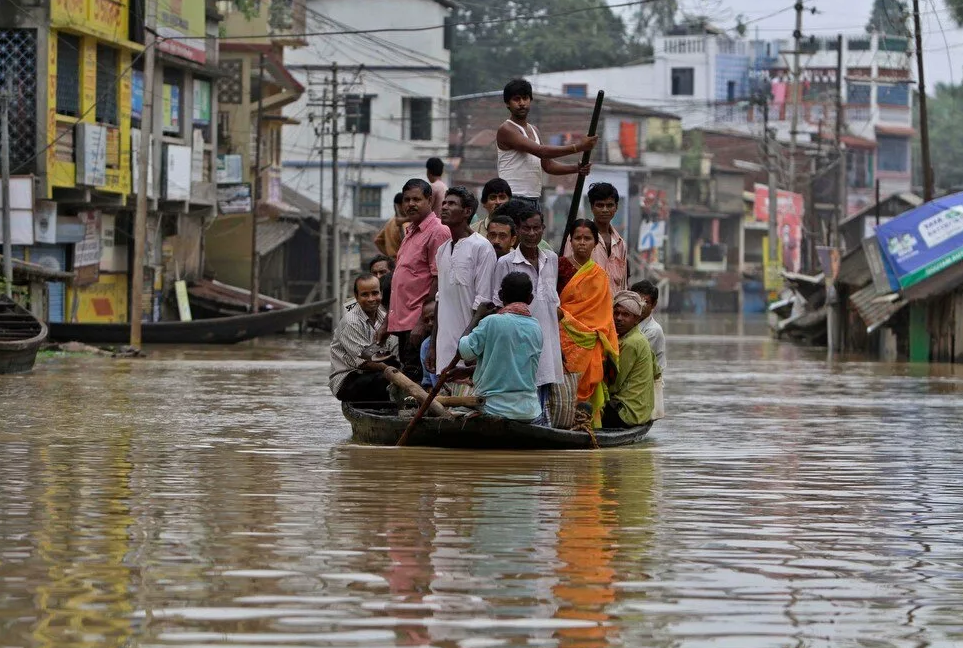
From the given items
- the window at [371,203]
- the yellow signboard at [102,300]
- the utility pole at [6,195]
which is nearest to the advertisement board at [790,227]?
the window at [371,203]

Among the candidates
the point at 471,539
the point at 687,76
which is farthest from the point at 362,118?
the point at 471,539

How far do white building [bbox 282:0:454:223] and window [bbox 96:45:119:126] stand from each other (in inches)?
1058

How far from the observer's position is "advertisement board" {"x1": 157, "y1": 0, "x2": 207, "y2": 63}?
1473 inches

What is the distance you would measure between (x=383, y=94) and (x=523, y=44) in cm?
1777

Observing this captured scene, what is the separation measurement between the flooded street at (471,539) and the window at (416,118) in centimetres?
4975

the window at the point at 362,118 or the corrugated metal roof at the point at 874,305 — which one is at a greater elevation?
the window at the point at 362,118

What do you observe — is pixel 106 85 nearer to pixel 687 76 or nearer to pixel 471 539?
pixel 471 539

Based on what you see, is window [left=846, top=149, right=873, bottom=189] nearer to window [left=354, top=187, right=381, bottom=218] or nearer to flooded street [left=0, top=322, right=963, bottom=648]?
window [left=354, top=187, right=381, bottom=218]

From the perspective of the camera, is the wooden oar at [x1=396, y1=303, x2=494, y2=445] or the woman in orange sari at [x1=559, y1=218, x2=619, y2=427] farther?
the woman in orange sari at [x1=559, y1=218, x2=619, y2=427]

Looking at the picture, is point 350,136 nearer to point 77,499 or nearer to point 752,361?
point 752,361

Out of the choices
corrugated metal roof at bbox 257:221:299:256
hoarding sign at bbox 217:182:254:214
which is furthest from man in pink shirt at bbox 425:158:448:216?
corrugated metal roof at bbox 257:221:299:256

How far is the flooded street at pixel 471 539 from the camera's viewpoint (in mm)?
5402

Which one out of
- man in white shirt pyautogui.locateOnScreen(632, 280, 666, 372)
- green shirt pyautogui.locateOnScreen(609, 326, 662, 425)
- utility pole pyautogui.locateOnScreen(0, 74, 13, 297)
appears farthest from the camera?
utility pole pyautogui.locateOnScreen(0, 74, 13, 297)

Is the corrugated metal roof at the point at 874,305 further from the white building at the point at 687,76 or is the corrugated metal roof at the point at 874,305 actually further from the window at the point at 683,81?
the window at the point at 683,81
